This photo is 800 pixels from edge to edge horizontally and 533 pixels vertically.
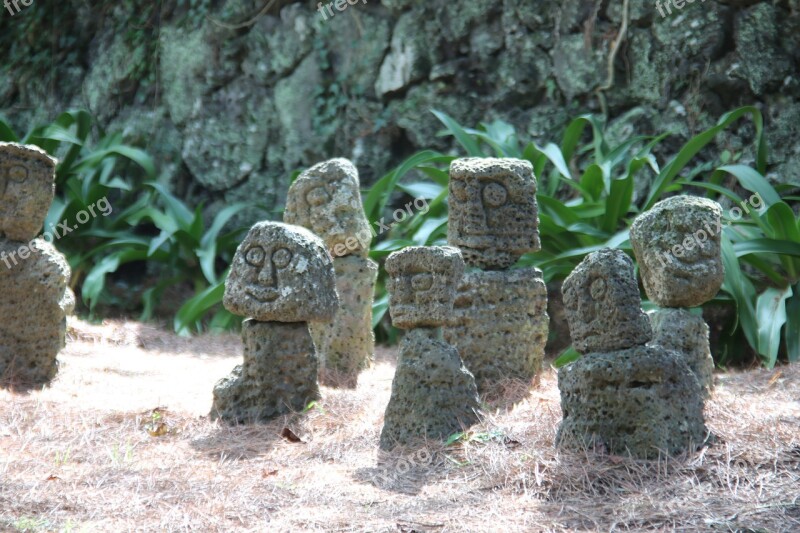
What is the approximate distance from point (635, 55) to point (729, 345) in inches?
110

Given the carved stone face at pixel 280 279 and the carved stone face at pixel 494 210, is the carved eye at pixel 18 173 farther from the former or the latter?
the carved stone face at pixel 494 210

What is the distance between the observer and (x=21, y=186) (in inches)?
215

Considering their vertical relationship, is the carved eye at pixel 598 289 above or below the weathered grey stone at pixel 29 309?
above

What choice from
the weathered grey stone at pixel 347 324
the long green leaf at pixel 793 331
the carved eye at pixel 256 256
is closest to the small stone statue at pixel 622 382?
the carved eye at pixel 256 256

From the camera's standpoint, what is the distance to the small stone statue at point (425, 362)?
442 centimetres

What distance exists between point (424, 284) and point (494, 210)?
1.01 meters

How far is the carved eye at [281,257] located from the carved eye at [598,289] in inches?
63.8

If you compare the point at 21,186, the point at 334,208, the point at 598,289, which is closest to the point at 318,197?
the point at 334,208

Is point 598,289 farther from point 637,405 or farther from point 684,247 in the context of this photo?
point 684,247

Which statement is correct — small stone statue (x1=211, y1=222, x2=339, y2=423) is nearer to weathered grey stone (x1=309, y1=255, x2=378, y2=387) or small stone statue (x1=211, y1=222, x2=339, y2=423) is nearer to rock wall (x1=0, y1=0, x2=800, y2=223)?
weathered grey stone (x1=309, y1=255, x2=378, y2=387)

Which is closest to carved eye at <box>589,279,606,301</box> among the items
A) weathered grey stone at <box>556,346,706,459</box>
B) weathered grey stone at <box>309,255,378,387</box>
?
weathered grey stone at <box>556,346,706,459</box>

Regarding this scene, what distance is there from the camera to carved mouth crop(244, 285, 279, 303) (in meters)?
4.93

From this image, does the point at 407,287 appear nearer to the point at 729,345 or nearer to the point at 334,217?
the point at 334,217

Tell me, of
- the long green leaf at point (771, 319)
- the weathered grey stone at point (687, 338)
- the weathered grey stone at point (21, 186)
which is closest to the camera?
the weathered grey stone at point (687, 338)
